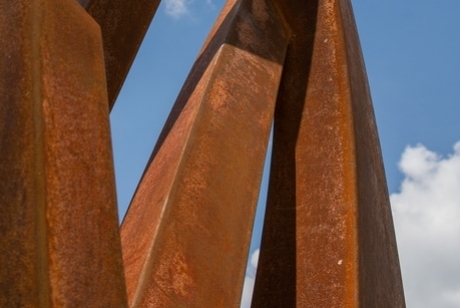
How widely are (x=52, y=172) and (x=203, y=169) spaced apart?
135 cm

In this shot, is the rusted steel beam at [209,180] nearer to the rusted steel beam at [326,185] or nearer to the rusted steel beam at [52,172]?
the rusted steel beam at [326,185]

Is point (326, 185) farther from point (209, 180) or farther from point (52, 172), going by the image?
point (52, 172)

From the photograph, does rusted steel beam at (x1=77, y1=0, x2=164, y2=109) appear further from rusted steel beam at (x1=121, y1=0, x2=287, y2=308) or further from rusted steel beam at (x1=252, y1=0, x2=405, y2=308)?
rusted steel beam at (x1=252, y1=0, x2=405, y2=308)

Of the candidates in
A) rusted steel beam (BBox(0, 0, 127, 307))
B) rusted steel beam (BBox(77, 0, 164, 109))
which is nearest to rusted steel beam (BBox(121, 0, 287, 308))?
rusted steel beam (BBox(77, 0, 164, 109))

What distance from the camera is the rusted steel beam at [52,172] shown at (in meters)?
2.88

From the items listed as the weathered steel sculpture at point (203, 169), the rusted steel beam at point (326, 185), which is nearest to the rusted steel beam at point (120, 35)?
the weathered steel sculpture at point (203, 169)

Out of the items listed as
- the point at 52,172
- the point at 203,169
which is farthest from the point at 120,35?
the point at 52,172

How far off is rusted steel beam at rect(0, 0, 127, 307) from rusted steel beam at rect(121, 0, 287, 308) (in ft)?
2.50

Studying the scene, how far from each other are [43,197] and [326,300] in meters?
2.10

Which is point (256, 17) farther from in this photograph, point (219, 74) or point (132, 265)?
point (132, 265)

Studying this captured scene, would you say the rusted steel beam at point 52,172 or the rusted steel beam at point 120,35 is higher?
the rusted steel beam at point 120,35

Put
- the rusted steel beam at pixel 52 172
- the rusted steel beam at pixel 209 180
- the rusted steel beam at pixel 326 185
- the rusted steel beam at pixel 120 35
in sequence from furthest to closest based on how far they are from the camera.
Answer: the rusted steel beam at pixel 120 35 < the rusted steel beam at pixel 326 185 < the rusted steel beam at pixel 209 180 < the rusted steel beam at pixel 52 172

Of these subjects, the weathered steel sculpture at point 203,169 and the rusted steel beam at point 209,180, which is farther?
the rusted steel beam at point 209,180

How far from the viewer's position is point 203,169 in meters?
4.27
